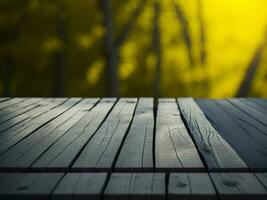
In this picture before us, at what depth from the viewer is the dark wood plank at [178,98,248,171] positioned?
2068mm

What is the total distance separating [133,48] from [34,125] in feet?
38.4

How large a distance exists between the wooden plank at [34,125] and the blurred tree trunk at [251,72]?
11.1m

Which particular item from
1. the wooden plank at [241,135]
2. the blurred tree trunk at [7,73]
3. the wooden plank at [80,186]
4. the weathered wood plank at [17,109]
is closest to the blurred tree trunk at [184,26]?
the blurred tree trunk at [7,73]

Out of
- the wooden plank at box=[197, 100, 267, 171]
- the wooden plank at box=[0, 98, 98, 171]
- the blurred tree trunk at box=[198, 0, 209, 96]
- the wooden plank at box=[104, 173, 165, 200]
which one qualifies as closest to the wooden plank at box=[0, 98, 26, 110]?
the wooden plank at box=[0, 98, 98, 171]

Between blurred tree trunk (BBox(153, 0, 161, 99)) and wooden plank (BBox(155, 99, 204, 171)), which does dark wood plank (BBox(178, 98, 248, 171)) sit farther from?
blurred tree trunk (BBox(153, 0, 161, 99))

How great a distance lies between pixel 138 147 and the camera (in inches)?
95.4

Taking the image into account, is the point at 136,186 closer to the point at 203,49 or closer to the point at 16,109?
the point at 16,109

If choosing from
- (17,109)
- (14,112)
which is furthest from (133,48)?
Result: (14,112)

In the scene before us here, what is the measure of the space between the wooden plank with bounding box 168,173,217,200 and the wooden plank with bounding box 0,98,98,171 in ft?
2.05

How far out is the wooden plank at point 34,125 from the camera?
2594 millimetres

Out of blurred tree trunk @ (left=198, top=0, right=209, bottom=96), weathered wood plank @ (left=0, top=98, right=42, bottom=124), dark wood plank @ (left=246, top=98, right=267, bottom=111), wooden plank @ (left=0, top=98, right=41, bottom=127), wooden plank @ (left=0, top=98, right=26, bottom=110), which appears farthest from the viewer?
blurred tree trunk @ (left=198, top=0, right=209, bottom=96)

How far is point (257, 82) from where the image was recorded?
15289 mm

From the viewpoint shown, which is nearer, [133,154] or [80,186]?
[80,186]

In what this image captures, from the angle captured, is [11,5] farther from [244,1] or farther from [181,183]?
[181,183]
